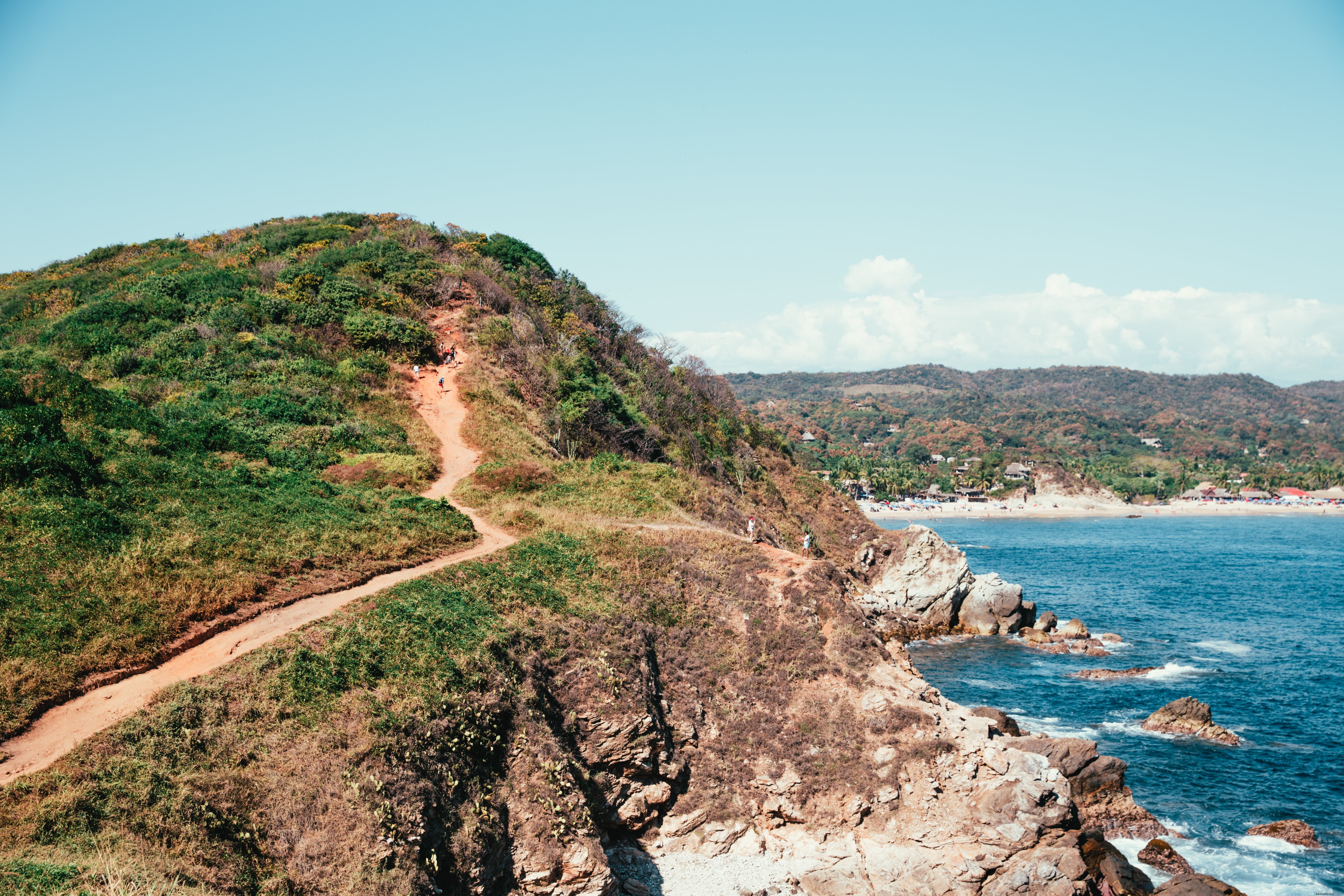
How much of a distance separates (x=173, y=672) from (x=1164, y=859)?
3087 centimetres

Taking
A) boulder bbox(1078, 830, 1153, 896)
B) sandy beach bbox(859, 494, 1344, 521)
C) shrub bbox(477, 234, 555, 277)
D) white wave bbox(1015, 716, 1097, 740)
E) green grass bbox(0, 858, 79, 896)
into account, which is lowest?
sandy beach bbox(859, 494, 1344, 521)

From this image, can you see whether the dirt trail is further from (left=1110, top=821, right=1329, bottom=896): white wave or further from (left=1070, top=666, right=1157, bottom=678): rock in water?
(left=1070, top=666, right=1157, bottom=678): rock in water

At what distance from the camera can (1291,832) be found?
28.3 meters

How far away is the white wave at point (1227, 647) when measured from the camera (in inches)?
2058

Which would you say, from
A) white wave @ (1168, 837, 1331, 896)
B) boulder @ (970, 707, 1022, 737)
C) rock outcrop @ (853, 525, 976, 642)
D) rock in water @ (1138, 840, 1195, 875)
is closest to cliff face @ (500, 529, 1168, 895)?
rock in water @ (1138, 840, 1195, 875)

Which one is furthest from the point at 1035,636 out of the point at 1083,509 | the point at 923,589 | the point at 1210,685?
the point at 1083,509

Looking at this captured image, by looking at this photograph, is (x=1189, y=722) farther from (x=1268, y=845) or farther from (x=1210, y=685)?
(x=1268, y=845)

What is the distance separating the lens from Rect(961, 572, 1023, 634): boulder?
56.7 metres

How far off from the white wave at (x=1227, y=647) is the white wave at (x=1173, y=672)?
5.90m

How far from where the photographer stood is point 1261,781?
1281 inches

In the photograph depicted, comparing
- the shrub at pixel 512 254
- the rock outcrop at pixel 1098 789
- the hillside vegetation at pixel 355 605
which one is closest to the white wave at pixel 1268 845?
the rock outcrop at pixel 1098 789

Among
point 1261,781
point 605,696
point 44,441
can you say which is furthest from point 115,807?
point 1261,781

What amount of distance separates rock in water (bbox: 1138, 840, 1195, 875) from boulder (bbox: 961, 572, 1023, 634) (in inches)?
1213

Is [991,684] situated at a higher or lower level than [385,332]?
lower
